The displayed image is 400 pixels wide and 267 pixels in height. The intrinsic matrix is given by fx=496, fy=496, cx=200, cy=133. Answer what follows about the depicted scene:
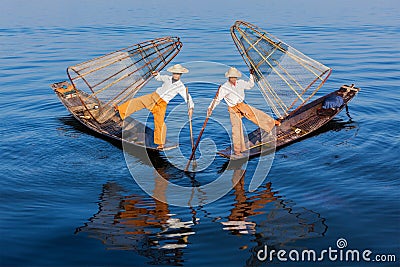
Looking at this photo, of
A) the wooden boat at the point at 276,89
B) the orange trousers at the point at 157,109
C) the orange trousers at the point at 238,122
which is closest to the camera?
the orange trousers at the point at 238,122

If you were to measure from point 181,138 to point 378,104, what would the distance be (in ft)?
19.9

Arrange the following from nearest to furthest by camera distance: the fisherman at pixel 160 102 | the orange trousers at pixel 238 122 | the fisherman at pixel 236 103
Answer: the fisherman at pixel 236 103 → the orange trousers at pixel 238 122 → the fisherman at pixel 160 102

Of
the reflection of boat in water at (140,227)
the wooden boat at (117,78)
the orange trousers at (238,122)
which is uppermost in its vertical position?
the wooden boat at (117,78)

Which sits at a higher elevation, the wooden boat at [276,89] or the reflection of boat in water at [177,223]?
the wooden boat at [276,89]

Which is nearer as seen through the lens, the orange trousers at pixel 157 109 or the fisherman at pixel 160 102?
the fisherman at pixel 160 102

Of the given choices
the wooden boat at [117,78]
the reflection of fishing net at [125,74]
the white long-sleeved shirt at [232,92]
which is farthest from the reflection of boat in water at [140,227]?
the reflection of fishing net at [125,74]

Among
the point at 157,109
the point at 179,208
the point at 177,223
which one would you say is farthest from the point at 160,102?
the point at 177,223

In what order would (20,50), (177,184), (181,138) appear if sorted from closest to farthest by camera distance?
(177,184)
(181,138)
(20,50)

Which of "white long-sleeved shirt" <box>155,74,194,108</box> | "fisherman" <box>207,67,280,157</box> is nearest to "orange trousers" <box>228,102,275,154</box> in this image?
"fisherman" <box>207,67,280,157</box>

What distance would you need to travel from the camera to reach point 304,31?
27.6 m

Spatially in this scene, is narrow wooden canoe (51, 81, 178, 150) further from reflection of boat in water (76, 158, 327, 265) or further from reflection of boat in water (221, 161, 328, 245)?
reflection of boat in water (221, 161, 328, 245)

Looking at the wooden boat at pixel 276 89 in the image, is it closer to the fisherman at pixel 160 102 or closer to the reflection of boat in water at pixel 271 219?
the fisherman at pixel 160 102

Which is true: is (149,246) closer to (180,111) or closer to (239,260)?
(239,260)

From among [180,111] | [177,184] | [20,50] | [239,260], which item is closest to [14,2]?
[20,50]
